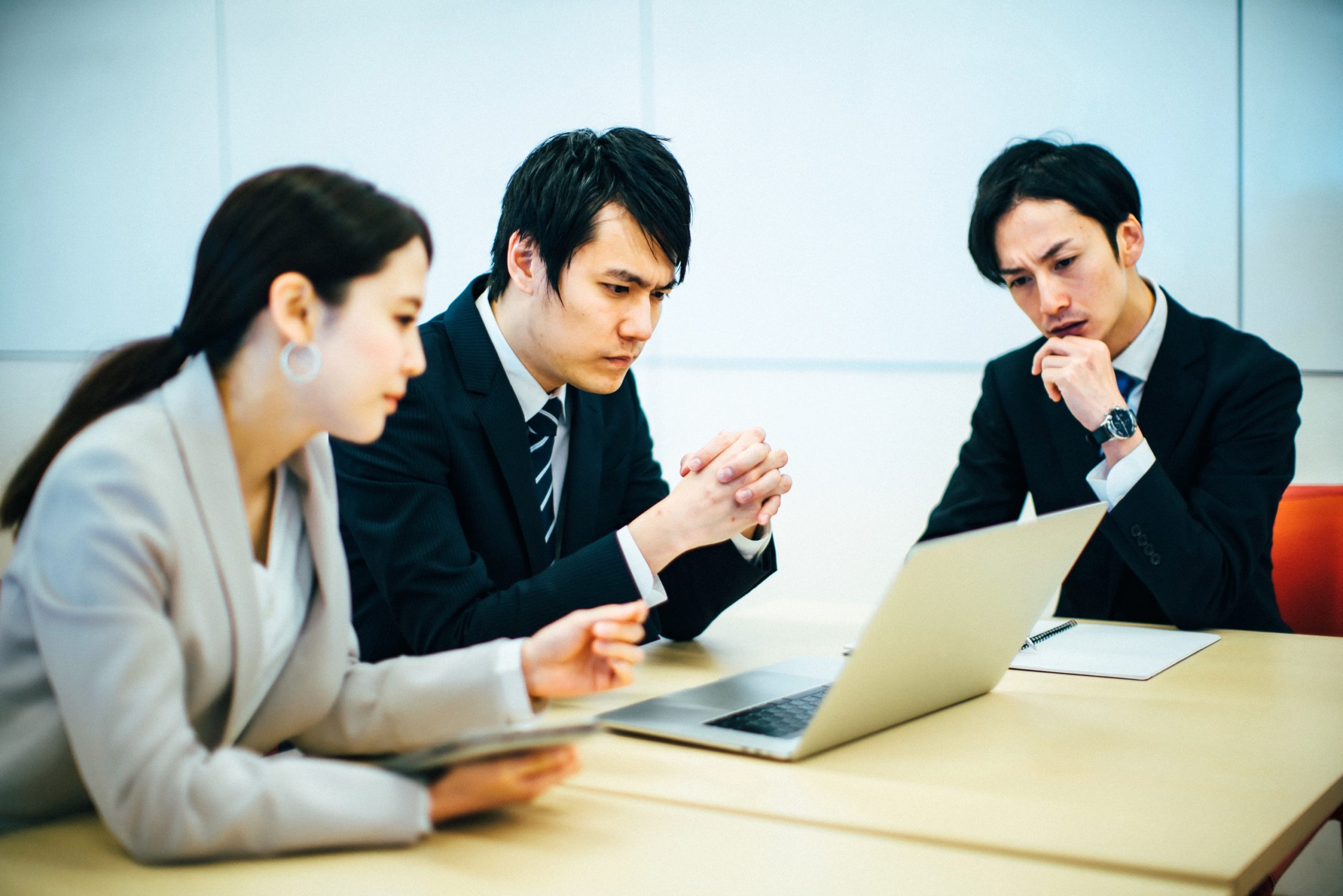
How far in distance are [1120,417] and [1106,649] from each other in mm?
429

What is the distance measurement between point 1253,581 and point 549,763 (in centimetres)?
145

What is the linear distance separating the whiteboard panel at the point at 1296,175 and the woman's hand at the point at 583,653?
7.01 ft

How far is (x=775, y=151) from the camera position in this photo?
309 centimetres

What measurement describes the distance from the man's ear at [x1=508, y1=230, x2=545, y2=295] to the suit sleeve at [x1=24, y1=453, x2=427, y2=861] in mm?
902

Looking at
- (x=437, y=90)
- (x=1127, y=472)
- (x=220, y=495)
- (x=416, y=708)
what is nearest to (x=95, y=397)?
(x=220, y=495)

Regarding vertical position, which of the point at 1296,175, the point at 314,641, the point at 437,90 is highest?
the point at 437,90

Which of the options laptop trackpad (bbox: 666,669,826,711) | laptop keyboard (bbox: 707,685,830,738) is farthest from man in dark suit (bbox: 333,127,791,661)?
laptop keyboard (bbox: 707,685,830,738)

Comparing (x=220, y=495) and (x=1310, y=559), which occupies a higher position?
(x=220, y=495)

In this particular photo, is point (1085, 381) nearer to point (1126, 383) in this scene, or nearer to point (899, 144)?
point (1126, 383)

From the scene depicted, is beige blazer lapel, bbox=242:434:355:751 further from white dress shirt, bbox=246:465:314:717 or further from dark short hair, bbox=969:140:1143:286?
dark short hair, bbox=969:140:1143:286

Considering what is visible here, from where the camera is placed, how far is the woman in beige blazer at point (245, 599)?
782 mm

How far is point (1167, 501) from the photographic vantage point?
1629 millimetres

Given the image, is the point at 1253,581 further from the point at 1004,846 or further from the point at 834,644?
the point at 1004,846

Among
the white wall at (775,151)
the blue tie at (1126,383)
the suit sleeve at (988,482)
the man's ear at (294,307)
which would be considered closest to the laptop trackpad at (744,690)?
the man's ear at (294,307)
